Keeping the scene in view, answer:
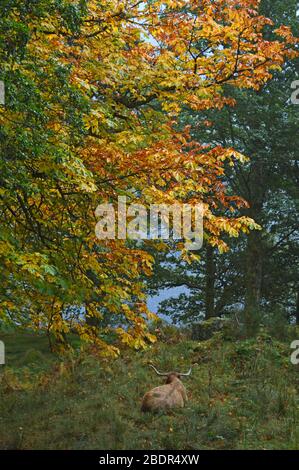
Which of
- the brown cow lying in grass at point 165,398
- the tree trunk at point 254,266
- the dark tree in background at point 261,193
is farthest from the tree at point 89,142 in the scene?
the tree trunk at point 254,266

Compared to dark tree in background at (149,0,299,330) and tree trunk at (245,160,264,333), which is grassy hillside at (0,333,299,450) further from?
tree trunk at (245,160,264,333)

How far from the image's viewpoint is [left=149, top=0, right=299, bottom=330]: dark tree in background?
66.2 ft

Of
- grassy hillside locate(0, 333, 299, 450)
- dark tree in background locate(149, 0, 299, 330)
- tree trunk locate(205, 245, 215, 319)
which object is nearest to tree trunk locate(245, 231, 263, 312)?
dark tree in background locate(149, 0, 299, 330)

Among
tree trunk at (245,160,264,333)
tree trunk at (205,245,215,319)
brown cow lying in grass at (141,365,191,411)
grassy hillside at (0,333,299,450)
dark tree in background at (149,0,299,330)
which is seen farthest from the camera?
tree trunk at (205,245,215,319)

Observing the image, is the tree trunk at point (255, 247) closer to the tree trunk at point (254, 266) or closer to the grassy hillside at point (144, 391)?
the tree trunk at point (254, 266)

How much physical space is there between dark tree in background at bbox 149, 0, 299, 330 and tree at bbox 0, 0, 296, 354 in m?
7.43

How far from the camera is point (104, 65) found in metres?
9.66

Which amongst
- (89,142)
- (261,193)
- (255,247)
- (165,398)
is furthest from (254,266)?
(89,142)

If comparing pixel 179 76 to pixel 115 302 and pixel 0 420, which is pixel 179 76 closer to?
pixel 115 302

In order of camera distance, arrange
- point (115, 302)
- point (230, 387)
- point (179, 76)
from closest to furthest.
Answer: point (115, 302) < point (179, 76) < point (230, 387)

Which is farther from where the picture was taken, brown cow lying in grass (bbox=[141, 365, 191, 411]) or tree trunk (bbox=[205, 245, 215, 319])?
tree trunk (bbox=[205, 245, 215, 319])

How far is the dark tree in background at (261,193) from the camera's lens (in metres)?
20.2

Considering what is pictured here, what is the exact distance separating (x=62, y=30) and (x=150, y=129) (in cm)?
271
